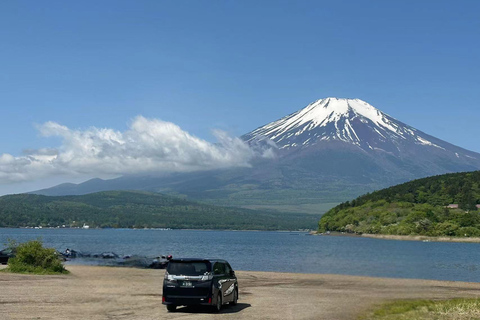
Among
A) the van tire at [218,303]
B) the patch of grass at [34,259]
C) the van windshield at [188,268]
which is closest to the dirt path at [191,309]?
the van tire at [218,303]

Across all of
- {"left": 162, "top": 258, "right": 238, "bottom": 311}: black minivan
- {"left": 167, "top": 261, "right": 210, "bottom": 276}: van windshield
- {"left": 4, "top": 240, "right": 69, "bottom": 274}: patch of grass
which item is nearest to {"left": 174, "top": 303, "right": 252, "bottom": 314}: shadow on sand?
{"left": 162, "top": 258, "right": 238, "bottom": 311}: black minivan

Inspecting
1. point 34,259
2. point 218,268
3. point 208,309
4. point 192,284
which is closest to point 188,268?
point 192,284

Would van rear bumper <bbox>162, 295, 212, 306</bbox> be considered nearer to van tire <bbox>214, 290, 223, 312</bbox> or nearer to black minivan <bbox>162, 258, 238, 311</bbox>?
black minivan <bbox>162, 258, 238, 311</bbox>

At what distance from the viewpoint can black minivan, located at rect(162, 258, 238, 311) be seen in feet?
96.0

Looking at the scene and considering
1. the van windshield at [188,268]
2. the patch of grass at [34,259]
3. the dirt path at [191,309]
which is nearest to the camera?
the dirt path at [191,309]

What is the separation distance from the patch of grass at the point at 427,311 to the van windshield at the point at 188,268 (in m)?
7.17

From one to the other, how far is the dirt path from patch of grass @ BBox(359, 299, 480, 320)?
122 cm

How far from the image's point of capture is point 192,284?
96.3 feet

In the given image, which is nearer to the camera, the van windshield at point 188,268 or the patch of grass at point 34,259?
the van windshield at point 188,268

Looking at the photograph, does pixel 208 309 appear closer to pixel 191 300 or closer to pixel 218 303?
pixel 218 303

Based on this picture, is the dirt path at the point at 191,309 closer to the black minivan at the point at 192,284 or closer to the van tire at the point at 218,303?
the van tire at the point at 218,303

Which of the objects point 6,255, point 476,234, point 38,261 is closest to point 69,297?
point 38,261

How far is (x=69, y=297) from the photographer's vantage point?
35000 mm

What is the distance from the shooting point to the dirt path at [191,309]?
29.0 meters
